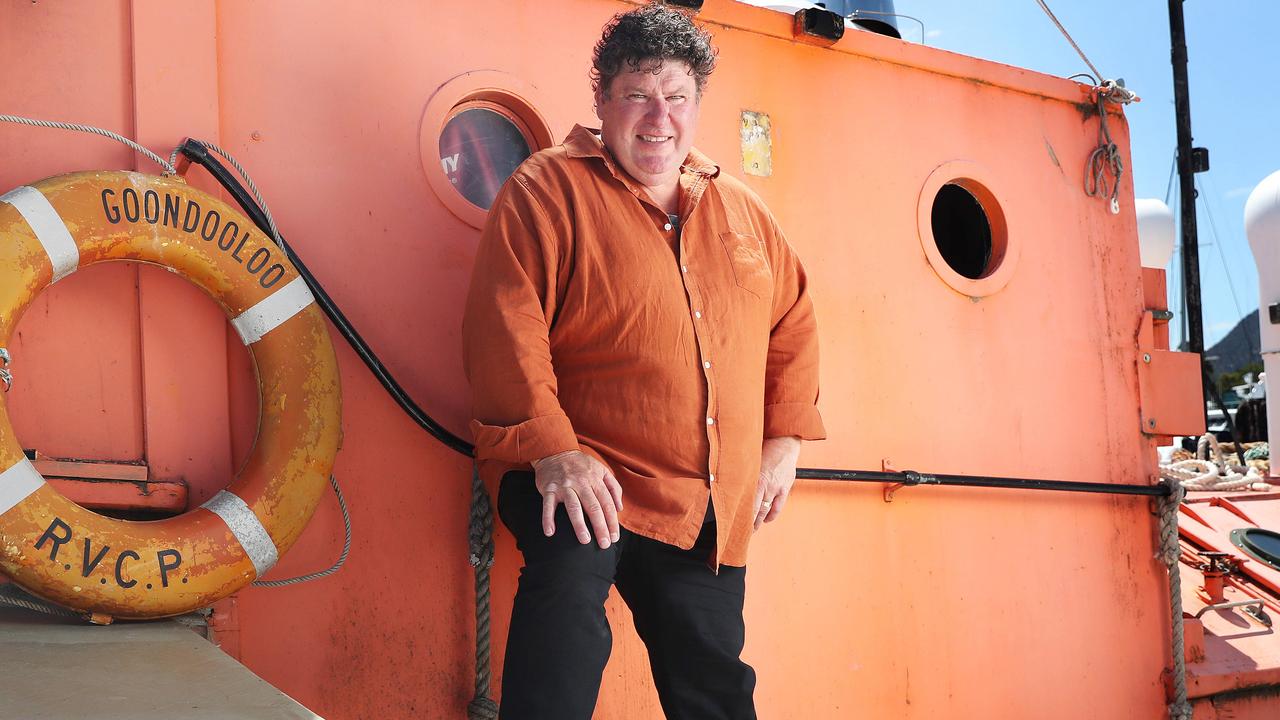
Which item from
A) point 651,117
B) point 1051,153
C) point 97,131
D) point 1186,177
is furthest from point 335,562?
point 1186,177

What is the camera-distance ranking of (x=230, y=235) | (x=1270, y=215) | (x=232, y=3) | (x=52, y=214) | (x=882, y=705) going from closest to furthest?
(x=52, y=214) → (x=230, y=235) → (x=232, y=3) → (x=882, y=705) → (x=1270, y=215)

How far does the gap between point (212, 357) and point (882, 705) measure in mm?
2057

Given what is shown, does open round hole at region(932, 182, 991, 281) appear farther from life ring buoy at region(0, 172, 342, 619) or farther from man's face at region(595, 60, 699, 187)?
life ring buoy at region(0, 172, 342, 619)

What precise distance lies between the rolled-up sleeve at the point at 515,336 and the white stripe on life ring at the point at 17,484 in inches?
31.2

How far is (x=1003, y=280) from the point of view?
3.60 meters

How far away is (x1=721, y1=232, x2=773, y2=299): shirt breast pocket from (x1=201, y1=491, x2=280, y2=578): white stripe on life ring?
3.61ft

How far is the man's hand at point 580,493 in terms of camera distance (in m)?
1.95

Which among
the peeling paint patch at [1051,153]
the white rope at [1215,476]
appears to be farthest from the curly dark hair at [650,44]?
the white rope at [1215,476]

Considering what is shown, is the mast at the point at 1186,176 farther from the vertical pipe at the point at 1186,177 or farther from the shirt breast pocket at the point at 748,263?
the shirt breast pocket at the point at 748,263

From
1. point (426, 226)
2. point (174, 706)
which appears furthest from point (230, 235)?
Result: point (174, 706)

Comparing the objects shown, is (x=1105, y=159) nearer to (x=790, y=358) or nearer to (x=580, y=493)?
(x=790, y=358)

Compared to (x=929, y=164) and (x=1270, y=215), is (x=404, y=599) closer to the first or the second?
(x=929, y=164)

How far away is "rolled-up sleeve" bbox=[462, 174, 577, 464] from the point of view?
202cm

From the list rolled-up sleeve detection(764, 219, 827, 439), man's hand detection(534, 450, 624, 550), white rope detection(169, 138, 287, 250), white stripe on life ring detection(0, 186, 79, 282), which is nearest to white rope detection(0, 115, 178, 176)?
white rope detection(169, 138, 287, 250)
